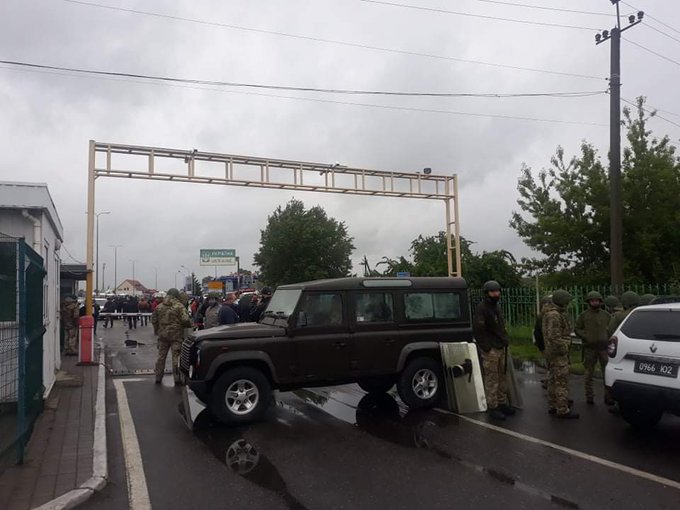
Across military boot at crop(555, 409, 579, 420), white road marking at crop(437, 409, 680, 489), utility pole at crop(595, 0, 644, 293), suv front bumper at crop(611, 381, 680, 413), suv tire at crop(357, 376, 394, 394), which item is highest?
utility pole at crop(595, 0, 644, 293)

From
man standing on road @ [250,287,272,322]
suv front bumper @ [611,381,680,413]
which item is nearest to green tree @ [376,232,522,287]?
man standing on road @ [250,287,272,322]

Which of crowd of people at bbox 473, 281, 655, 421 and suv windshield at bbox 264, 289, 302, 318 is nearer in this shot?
crowd of people at bbox 473, 281, 655, 421

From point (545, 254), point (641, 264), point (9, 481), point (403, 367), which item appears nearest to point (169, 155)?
point (403, 367)

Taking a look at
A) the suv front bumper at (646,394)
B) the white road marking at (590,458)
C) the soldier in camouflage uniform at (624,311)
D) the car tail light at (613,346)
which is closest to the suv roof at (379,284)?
the white road marking at (590,458)

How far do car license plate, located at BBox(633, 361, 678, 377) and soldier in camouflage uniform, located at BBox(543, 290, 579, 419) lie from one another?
129 centimetres

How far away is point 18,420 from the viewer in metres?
5.94

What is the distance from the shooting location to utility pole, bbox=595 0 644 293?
13.5m

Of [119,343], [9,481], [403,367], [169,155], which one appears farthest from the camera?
[119,343]

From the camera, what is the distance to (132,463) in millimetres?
6277

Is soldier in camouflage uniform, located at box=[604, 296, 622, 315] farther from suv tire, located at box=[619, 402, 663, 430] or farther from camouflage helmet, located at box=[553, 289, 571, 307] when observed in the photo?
suv tire, located at box=[619, 402, 663, 430]

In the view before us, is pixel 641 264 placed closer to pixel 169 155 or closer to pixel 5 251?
pixel 169 155

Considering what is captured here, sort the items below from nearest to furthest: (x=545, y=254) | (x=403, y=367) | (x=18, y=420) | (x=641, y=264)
Answer: (x=18, y=420), (x=403, y=367), (x=641, y=264), (x=545, y=254)

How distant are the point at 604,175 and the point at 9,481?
17.7m

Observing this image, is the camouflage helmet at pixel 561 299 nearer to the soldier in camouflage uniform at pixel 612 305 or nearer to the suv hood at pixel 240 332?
the soldier in camouflage uniform at pixel 612 305
